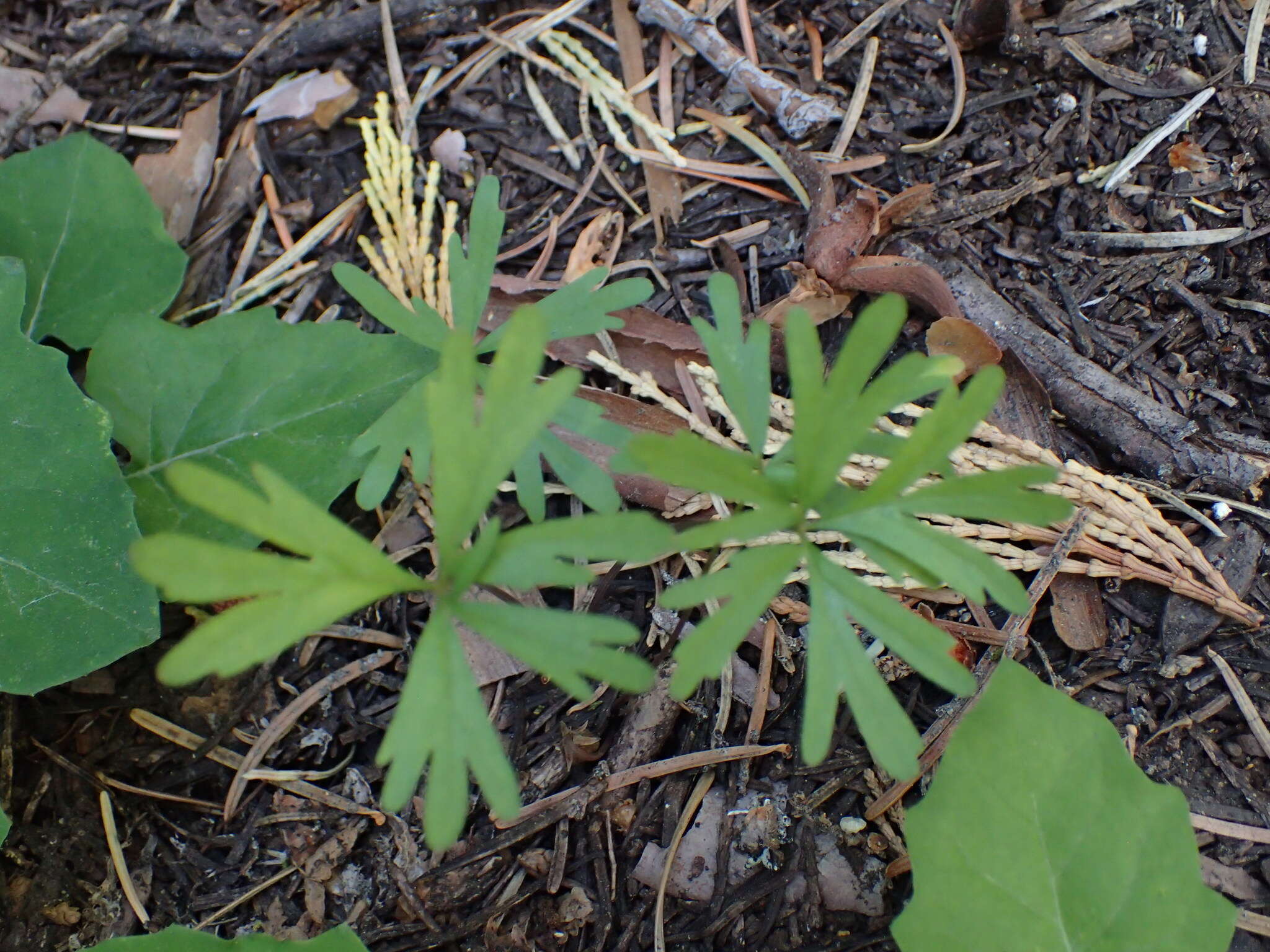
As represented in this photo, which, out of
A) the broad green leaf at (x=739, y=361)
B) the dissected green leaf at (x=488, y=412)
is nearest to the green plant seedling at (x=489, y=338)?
the broad green leaf at (x=739, y=361)

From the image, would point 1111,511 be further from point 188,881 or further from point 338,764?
point 188,881

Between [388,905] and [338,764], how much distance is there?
12.7 inches

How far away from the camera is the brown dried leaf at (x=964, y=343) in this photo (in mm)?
1871

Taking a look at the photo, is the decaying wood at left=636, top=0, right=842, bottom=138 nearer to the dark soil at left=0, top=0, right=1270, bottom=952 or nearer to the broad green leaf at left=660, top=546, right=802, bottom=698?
the dark soil at left=0, top=0, right=1270, bottom=952

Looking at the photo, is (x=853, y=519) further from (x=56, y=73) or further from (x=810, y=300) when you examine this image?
(x=56, y=73)

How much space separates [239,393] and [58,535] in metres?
0.47

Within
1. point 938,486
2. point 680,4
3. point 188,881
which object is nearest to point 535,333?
point 938,486

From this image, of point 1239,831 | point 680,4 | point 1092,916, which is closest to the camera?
Result: point 1092,916

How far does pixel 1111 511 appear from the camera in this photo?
5.72ft

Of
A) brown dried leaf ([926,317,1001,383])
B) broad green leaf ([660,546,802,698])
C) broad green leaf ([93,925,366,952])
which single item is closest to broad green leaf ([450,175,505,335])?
broad green leaf ([660,546,802,698])

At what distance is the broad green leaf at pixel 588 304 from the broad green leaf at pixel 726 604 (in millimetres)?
550

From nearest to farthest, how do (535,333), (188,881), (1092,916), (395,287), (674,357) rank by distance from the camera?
(535,333), (1092,916), (188,881), (674,357), (395,287)

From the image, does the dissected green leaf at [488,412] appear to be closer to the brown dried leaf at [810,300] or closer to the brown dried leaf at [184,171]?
the brown dried leaf at [810,300]

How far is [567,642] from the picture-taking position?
3.39 feet
